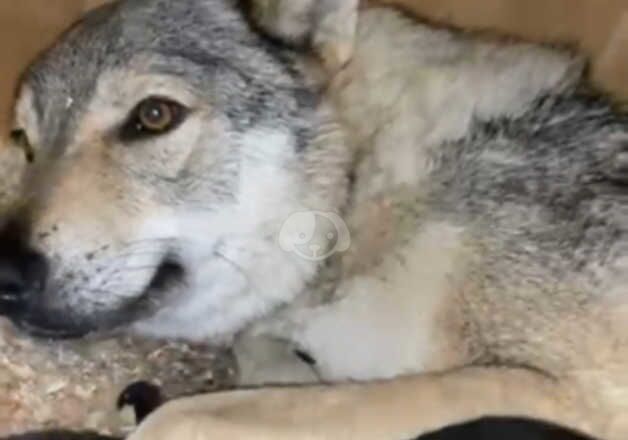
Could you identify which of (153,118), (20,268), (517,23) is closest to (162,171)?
(153,118)

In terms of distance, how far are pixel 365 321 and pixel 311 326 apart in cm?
8

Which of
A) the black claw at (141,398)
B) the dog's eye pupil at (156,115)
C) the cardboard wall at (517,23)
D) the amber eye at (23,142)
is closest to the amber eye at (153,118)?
the dog's eye pupil at (156,115)

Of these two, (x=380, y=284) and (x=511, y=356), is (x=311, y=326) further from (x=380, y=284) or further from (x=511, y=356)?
(x=511, y=356)

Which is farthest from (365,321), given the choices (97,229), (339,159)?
(97,229)

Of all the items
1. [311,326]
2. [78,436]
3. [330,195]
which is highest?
[330,195]

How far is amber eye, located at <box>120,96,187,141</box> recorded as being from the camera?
1918mm

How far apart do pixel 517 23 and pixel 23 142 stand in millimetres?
850

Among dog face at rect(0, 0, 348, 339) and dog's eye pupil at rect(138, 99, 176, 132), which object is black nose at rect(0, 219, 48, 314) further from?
dog's eye pupil at rect(138, 99, 176, 132)

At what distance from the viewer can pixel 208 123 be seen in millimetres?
1927

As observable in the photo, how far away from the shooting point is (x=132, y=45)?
1960 millimetres

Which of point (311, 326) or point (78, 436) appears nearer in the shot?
point (78, 436)

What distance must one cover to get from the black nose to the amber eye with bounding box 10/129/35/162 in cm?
18

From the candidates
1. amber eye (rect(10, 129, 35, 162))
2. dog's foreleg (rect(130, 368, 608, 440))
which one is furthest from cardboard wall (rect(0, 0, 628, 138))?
dog's foreleg (rect(130, 368, 608, 440))

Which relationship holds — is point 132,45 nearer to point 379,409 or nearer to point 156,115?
point 156,115
